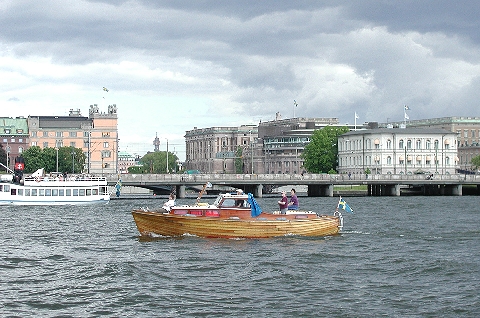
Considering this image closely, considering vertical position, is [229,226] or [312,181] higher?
[312,181]

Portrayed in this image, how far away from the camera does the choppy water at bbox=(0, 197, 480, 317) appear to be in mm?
35281

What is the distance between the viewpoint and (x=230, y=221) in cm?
5616

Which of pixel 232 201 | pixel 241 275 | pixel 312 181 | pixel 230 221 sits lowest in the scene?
pixel 241 275

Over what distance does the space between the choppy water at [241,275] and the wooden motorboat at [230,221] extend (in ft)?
2.74

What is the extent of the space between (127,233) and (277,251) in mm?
17838

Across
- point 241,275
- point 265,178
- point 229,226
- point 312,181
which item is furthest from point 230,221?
point 265,178

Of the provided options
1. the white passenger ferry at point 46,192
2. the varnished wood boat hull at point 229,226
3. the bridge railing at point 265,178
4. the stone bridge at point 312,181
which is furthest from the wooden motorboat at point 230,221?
the bridge railing at point 265,178

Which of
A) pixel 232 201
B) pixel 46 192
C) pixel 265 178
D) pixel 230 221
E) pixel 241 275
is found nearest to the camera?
pixel 241 275

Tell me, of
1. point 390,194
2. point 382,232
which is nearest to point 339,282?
point 382,232

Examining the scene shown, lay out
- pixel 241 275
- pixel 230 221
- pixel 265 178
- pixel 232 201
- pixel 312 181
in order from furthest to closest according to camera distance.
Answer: pixel 265 178 → pixel 312 181 → pixel 232 201 → pixel 230 221 → pixel 241 275

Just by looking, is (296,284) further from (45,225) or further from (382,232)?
(45,225)

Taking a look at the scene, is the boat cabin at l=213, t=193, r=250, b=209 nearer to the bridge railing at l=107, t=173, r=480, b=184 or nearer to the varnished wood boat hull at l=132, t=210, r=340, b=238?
the varnished wood boat hull at l=132, t=210, r=340, b=238

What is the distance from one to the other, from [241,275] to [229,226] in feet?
43.8

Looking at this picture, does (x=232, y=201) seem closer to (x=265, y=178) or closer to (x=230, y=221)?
(x=230, y=221)
